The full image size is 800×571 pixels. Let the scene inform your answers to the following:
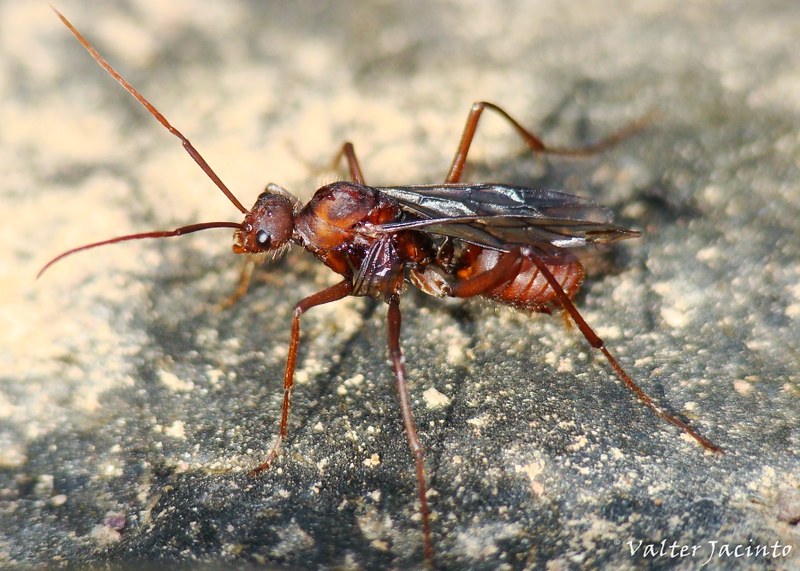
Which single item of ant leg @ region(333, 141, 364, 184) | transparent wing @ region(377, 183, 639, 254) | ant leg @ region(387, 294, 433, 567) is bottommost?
ant leg @ region(387, 294, 433, 567)

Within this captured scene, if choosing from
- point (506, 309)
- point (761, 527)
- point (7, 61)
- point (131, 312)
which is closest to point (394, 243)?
point (506, 309)

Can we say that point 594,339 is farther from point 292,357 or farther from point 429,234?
point 292,357

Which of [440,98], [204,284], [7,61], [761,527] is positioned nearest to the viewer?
[761,527]

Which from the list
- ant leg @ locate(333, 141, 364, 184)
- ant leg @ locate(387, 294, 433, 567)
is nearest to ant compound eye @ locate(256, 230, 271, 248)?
ant leg @ locate(333, 141, 364, 184)

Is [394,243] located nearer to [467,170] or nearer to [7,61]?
[467,170]

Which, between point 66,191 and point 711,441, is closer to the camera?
point 711,441

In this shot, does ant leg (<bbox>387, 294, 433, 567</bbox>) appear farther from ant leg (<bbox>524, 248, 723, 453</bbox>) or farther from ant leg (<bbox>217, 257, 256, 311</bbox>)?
ant leg (<bbox>217, 257, 256, 311</bbox>)

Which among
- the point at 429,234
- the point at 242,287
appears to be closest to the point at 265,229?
the point at 242,287
